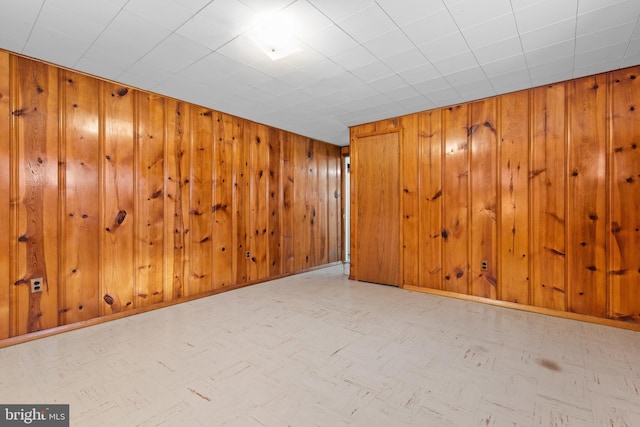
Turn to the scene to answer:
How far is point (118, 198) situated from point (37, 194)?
0.63 m

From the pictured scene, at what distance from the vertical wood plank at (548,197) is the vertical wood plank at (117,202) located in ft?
14.8

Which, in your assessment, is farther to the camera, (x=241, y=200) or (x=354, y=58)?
(x=241, y=200)

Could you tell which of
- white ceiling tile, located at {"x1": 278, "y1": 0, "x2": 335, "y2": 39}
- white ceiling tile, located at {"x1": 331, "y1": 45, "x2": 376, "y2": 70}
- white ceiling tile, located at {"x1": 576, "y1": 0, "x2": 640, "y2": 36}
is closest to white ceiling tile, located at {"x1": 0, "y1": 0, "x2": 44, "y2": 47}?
white ceiling tile, located at {"x1": 278, "y1": 0, "x2": 335, "y2": 39}

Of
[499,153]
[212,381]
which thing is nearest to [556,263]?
[499,153]

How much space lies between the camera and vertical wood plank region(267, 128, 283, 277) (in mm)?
4809

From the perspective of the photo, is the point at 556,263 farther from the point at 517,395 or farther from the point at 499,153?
the point at 517,395

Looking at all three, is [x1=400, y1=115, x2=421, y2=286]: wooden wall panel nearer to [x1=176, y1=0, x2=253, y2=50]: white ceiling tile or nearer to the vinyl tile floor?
the vinyl tile floor

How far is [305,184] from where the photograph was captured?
17.9ft

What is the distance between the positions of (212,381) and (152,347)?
0.83 m

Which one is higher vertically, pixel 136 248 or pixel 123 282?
pixel 136 248

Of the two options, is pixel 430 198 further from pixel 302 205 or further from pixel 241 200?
pixel 241 200

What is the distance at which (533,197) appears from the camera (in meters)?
3.33

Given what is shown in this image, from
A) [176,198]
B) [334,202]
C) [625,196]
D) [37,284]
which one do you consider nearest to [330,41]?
[176,198]

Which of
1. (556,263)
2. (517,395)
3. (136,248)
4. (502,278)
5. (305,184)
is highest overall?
(305,184)
